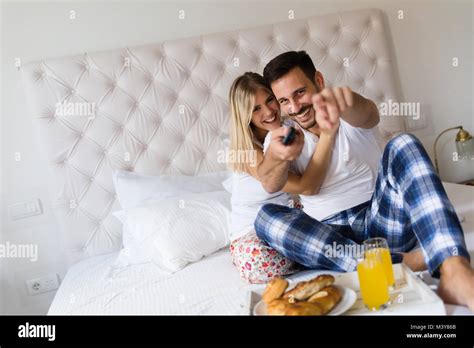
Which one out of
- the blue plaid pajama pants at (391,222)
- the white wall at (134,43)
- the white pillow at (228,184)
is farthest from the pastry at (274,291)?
the white wall at (134,43)

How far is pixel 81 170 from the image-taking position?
2018 mm

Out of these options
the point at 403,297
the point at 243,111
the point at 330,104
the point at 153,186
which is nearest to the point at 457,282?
the point at 403,297

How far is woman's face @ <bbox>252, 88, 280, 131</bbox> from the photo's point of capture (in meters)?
1.64

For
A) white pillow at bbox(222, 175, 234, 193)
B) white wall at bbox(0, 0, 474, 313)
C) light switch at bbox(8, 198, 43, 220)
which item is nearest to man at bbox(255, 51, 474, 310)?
white pillow at bbox(222, 175, 234, 193)

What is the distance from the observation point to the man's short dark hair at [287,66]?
1637 mm

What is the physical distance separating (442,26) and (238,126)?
1.12 m

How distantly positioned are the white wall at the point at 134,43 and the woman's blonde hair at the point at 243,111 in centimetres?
55

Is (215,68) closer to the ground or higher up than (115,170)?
higher up

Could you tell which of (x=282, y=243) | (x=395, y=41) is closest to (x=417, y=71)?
(x=395, y=41)

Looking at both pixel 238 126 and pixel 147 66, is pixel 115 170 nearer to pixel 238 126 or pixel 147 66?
pixel 147 66

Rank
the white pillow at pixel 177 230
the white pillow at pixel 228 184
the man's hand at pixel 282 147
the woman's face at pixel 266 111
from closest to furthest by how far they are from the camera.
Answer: the man's hand at pixel 282 147 → the woman's face at pixel 266 111 → the white pillow at pixel 177 230 → the white pillow at pixel 228 184

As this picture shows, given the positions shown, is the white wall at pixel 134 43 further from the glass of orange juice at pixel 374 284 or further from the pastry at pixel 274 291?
the glass of orange juice at pixel 374 284
